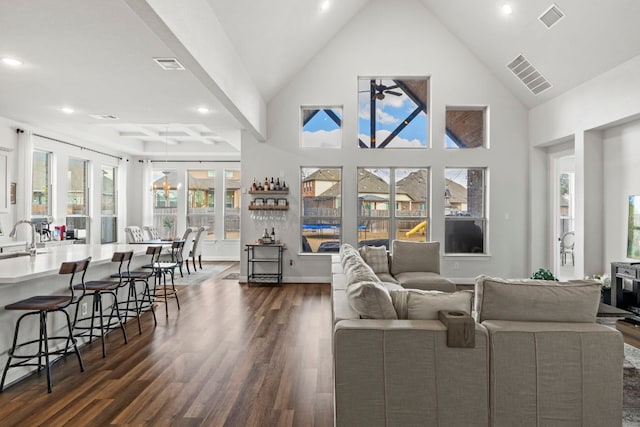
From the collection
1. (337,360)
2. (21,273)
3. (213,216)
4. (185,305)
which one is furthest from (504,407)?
(213,216)

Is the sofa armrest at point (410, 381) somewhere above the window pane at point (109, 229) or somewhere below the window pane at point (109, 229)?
below

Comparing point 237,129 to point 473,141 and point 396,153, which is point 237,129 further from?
point 473,141

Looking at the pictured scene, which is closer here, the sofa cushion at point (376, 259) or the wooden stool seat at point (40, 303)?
the wooden stool seat at point (40, 303)

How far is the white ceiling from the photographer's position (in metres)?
3.32

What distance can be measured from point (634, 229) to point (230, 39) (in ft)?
18.4

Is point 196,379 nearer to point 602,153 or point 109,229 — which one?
point 602,153

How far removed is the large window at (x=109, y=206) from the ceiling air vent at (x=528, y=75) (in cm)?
897

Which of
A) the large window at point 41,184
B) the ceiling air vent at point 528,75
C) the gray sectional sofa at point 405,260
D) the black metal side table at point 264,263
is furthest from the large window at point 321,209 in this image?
the large window at point 41,184

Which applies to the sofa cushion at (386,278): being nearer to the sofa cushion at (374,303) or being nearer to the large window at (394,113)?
the sofa cushion at (374,303)

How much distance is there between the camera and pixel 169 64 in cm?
402

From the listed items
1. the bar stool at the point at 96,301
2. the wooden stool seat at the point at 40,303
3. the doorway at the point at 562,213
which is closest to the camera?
the wooden stool seat at the point at 40,303

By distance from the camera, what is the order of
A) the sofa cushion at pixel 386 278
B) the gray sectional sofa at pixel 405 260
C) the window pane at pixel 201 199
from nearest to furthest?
the sofa cushion at pixel 386 278 < the gray sectional sofa at pixel 405 260 < the window pane at pixel 201 199

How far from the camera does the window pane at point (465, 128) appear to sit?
7844 mm

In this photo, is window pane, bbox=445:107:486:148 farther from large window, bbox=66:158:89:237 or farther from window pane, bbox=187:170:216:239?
large window, bbox=66:158:89:237
